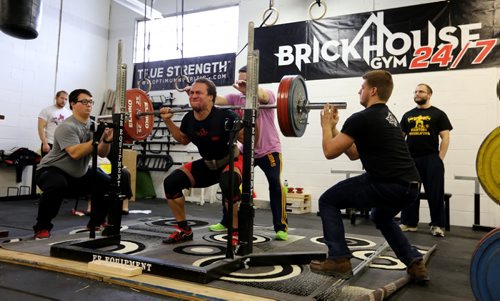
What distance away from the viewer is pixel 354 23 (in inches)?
213

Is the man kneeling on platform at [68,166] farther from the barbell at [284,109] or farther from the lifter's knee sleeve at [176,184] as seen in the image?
the lifter's knee sleeve at [176,184]

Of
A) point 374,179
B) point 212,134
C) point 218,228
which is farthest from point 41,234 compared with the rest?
point 374,179

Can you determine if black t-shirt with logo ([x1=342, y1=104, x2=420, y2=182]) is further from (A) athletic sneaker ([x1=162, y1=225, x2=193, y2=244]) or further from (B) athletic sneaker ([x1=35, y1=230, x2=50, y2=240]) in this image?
(B) athletic sneaker ([x1=35, y1=230, x2=50, y2=240])

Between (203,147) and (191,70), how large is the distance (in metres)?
4.30

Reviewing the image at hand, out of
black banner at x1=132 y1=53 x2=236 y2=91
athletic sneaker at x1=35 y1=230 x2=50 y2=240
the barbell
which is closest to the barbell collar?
the barbell

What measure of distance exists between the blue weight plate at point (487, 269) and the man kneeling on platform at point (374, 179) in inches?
21.4

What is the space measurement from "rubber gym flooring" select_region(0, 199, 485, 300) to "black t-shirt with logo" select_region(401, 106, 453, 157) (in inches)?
35.2

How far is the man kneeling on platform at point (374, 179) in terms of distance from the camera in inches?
78.1

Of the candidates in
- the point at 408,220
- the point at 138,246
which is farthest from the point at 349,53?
the point at 138,246

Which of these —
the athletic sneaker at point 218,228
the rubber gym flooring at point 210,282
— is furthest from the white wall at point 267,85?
the athletic sneaker at point 218,228

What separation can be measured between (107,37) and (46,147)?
3326 mm

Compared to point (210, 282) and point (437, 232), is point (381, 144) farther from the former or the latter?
point (437, 232)

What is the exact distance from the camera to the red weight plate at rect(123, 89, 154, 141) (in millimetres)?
2910

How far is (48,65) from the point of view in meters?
6.39
